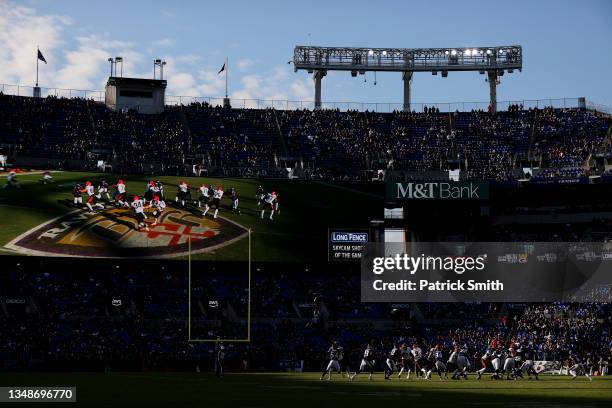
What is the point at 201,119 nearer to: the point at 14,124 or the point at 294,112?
the point at 294,112

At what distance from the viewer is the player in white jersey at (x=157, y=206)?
4938 cm

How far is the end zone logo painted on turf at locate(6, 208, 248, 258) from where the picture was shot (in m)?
46.9

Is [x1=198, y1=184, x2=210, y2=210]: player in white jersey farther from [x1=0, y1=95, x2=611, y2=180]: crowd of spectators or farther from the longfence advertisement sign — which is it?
the longfence advertisement sign

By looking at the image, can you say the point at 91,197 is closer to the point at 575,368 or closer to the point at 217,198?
the point at 217,198

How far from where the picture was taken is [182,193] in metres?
50.6

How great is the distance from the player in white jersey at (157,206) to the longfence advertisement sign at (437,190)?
12.5 meters

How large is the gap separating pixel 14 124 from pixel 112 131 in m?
5.95

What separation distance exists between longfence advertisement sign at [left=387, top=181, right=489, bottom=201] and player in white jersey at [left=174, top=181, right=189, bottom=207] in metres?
11.3

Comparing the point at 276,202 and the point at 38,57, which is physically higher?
the point at 38,57

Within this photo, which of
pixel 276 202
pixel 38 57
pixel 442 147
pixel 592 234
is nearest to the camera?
Answer: pixel 276 202

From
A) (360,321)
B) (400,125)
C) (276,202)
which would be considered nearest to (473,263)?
(360,321)

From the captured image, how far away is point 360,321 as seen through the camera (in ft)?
171

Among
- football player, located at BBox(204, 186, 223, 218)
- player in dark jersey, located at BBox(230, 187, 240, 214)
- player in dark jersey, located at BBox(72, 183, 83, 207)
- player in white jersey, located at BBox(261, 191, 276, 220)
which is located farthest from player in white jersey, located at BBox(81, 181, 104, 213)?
player in white jersey, located at BBox(261, 191, 276, 220)

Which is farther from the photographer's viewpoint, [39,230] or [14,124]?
[14,124]
